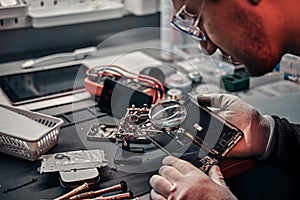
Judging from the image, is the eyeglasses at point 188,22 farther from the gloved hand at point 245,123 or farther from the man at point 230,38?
the gloved hand at point 245,123

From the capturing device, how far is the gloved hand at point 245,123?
1167mm

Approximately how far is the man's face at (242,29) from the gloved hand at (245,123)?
0.23 m

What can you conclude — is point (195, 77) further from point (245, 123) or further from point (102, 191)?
point (102, 191)

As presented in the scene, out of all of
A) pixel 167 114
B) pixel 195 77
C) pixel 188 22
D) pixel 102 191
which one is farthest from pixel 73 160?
pixel 195 77

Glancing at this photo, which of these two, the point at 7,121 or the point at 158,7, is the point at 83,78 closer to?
the point at 7,121

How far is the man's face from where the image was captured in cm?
95

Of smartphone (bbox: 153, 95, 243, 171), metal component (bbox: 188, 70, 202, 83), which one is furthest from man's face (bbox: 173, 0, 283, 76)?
metal component (bbox: 188, 70, 202, 83)

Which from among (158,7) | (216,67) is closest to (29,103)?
(216,67)

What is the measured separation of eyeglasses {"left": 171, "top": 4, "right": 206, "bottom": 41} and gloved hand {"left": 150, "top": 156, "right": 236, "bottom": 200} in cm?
29

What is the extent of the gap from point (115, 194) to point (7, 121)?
0.36 m

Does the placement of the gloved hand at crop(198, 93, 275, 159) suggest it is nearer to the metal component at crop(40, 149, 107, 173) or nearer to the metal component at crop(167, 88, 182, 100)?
the metal component at crop(167, 88, 182, 100)

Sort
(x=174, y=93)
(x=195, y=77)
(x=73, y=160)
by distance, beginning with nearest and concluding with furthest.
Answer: (x=73, y=160)
(x=174, y=93)
(x=195, y=77)

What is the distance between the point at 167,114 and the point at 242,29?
0.31 meters

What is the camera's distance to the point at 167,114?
3.85 ft
